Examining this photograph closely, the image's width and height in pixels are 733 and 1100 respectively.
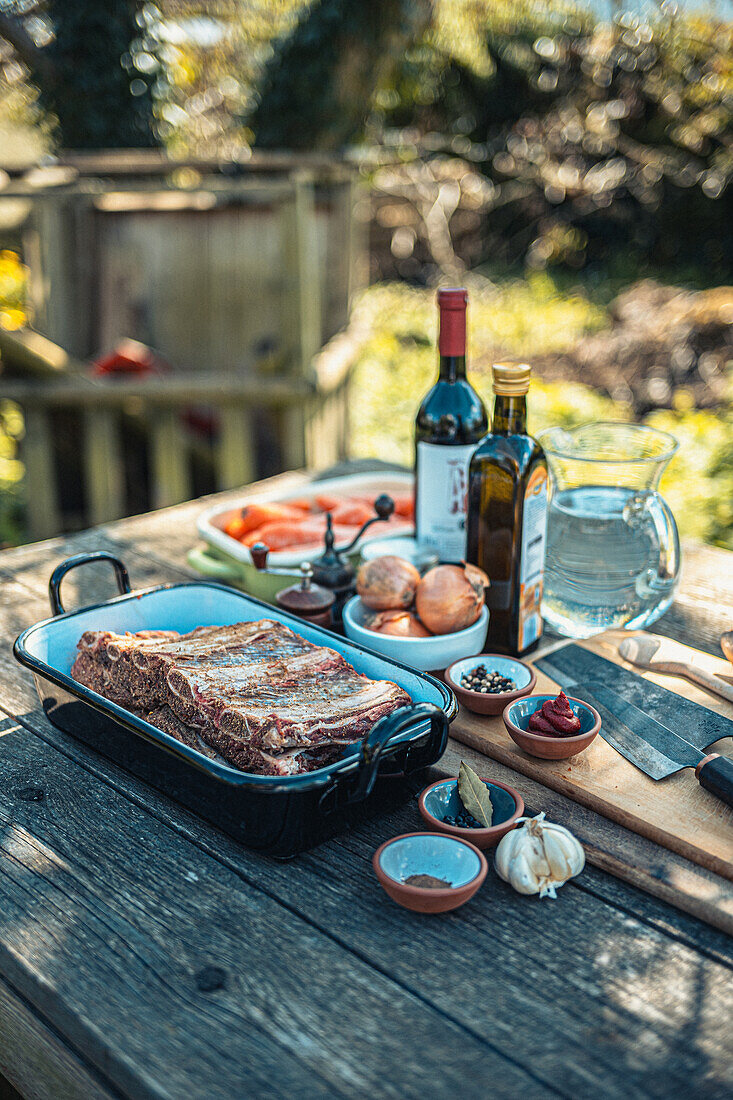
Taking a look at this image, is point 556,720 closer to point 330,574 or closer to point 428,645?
point 428,645

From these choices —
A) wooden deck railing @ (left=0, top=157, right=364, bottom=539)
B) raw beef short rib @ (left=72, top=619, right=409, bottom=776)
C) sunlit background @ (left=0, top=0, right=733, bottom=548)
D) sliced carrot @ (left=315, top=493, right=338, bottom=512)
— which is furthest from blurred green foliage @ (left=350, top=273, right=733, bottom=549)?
raw beef short rib @ (left=72, top=619, right=409, bottom=776)

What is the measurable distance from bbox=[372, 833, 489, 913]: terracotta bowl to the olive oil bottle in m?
0.51

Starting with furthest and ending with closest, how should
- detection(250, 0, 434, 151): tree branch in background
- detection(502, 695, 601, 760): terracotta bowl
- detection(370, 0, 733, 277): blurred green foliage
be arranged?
detection(370, 0, 733, 277): blurred green foliage, detection(250, 0, 434, 151): tree branch in background, detection(502, 695, 601, 760): terracotta bowl

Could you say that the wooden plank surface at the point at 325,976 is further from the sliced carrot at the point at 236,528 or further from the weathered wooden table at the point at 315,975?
the sliced carrot at the point at 236,528

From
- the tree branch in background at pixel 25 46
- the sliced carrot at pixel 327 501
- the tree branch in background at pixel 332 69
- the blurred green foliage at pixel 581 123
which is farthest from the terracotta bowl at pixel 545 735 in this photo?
the blurred green foliage at pixel 581 123

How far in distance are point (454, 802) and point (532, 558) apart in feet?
1.53

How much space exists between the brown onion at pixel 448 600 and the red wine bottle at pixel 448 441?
9.7 inches

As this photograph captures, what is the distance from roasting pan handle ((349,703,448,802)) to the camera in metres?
0.96

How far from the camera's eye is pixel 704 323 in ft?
19.2

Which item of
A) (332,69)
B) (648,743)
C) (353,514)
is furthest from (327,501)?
(332,69)

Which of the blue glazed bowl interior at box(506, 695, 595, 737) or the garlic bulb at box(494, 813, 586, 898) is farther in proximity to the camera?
the blue glazed bowl interior at box(506, 695, 595, 737)

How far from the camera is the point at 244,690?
3.68 feet

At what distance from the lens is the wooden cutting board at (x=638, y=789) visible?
3.34 ft

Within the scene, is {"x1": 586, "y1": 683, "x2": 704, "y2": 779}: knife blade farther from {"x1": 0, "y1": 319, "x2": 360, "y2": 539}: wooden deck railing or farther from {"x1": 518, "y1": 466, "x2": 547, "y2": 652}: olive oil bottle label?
{"x1": 0, "y1": 319, "x2": 360, "y2": 539}: wooden deck railing
